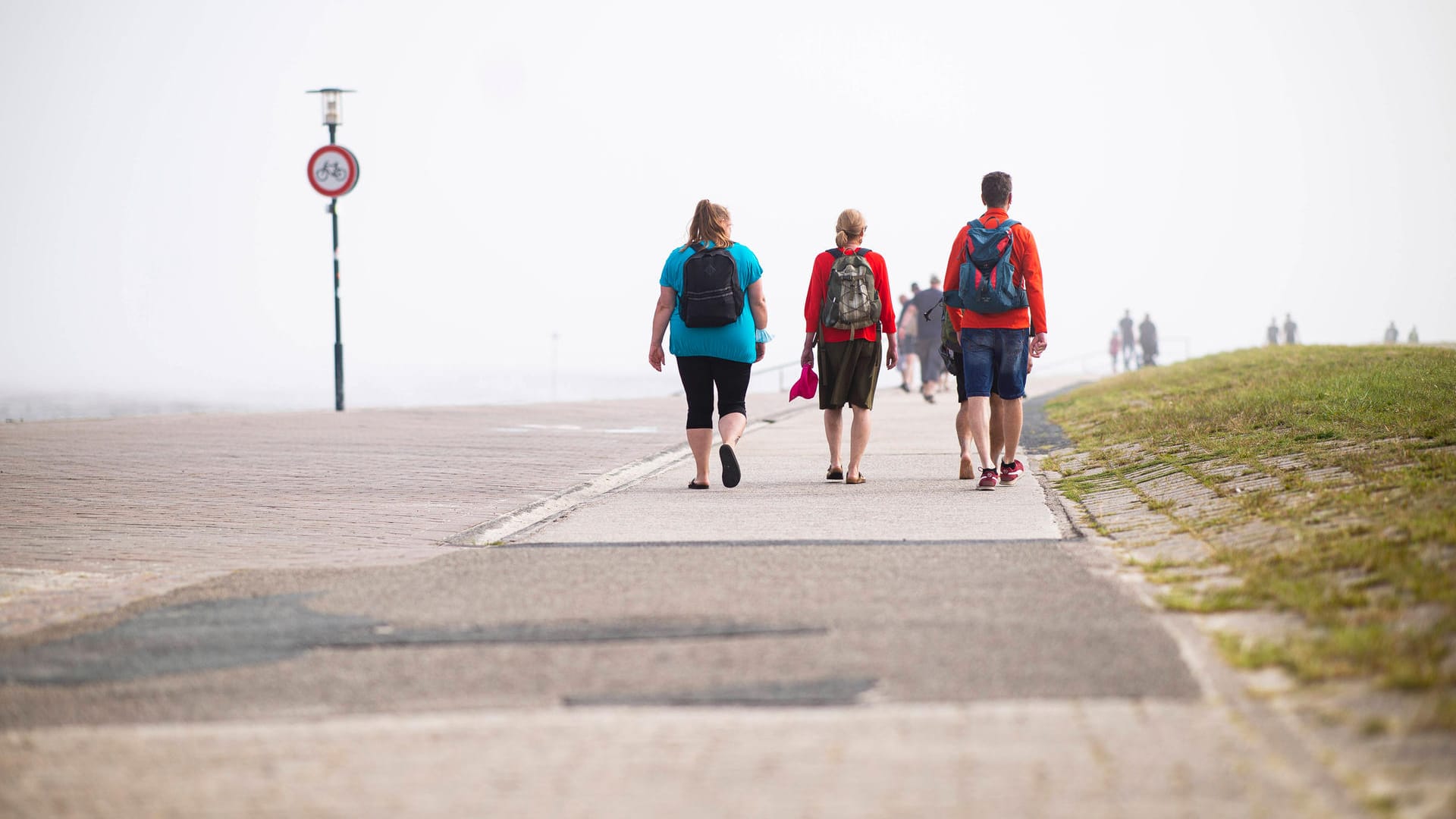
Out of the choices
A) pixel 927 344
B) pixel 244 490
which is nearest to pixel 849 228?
pixel 244 490

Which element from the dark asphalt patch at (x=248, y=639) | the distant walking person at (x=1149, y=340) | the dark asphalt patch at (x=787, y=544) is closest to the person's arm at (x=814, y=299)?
the dark asphalt patch at (x=787, y=544)

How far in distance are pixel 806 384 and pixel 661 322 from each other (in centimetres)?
118

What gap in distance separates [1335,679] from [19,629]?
4.41 m

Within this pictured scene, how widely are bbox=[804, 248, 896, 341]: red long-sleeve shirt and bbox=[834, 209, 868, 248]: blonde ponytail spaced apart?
71 millimetres

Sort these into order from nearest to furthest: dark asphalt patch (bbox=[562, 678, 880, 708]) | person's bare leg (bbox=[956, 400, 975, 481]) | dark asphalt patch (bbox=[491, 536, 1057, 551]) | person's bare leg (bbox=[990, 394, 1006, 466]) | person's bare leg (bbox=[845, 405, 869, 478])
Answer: dark asphalt patch (bbox=[562, 678, 880, 708]) < dark asphalt patch (bbox=[491, 536, 1057, 551]) < person's bare leg (bbox=[990, 394, 1006, 466]) < person's bare leg (bbox=[845, 405, 869, 478]) < person's bare leg (bbox=[956, 400, 975, 481])

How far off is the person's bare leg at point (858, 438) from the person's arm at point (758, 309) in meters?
0.78

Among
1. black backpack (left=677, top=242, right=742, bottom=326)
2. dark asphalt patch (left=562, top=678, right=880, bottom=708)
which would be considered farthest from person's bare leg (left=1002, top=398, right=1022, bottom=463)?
dark asphalt patch (left=562, top=678, right=880, bottom=708)

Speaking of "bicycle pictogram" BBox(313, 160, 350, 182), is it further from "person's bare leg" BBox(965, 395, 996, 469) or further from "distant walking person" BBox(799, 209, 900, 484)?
"person's bare leg" BBox(965, 395, 996, 469)

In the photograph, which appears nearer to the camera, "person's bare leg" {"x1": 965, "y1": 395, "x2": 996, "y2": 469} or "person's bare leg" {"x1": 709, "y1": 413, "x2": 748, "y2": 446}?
"person's bare leg" {"x1": 965, "y1": 395, "x2": 996, "y2": 469}

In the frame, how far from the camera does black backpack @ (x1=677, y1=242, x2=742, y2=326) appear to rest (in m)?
9.05

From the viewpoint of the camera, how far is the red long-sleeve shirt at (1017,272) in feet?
29.1

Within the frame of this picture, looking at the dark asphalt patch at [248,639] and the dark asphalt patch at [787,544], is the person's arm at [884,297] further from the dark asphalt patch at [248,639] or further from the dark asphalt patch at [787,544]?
the dark asphalt patch at [248,639]

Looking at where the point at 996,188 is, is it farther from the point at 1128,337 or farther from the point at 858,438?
the point at 1128,337

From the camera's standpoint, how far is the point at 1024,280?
8.91 m
